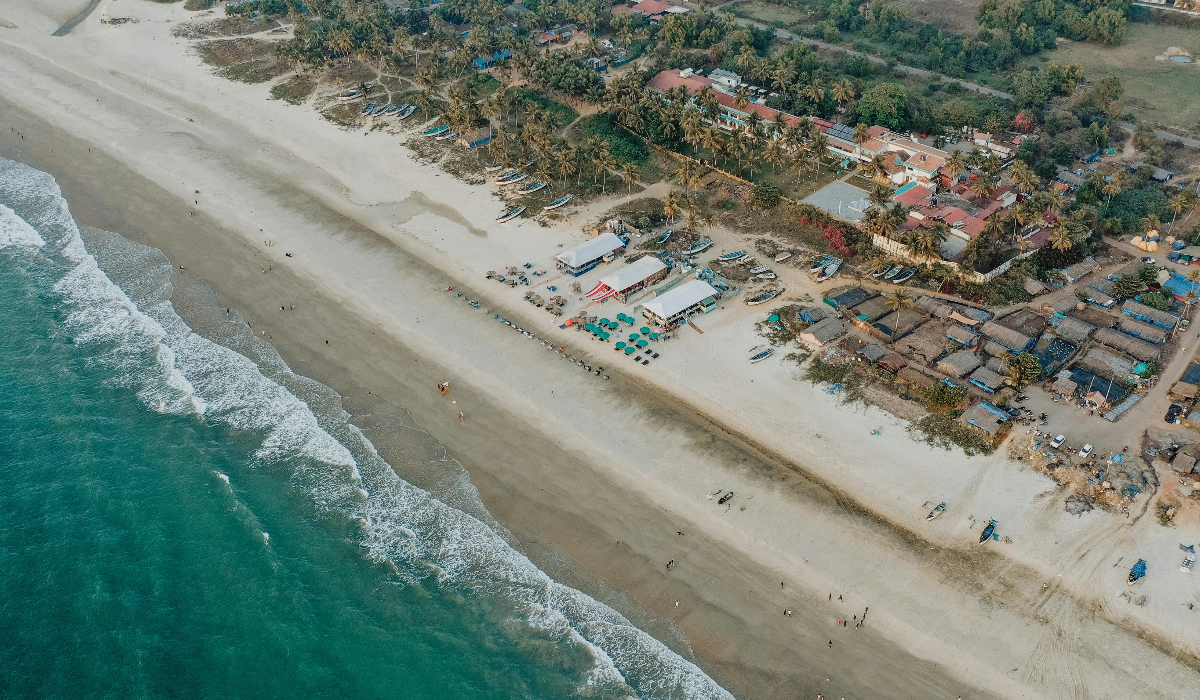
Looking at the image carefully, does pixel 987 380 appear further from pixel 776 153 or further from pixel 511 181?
pixel 511 181

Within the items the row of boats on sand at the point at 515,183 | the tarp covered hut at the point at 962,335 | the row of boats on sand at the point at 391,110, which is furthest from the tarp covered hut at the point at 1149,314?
the row of boats on sand at the point at 391,110

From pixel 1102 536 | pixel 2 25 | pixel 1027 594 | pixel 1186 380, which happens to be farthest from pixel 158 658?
pixel 2 25

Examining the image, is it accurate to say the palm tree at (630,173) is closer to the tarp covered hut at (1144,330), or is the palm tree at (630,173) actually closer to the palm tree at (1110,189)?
the tarp covered hut at (1144,330)

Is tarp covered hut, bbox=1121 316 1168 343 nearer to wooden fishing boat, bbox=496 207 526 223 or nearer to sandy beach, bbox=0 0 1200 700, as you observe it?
sandy beach, bbox=0 0 1200 700

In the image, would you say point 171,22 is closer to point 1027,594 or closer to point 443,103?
point 443,103

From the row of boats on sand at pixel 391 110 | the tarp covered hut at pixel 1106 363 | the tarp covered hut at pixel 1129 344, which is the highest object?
the row of boats on sand at pixel 391 110

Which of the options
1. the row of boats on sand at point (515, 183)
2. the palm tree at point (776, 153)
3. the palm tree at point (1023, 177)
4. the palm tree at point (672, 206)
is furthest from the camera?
the palm tree at point (776, 153)
